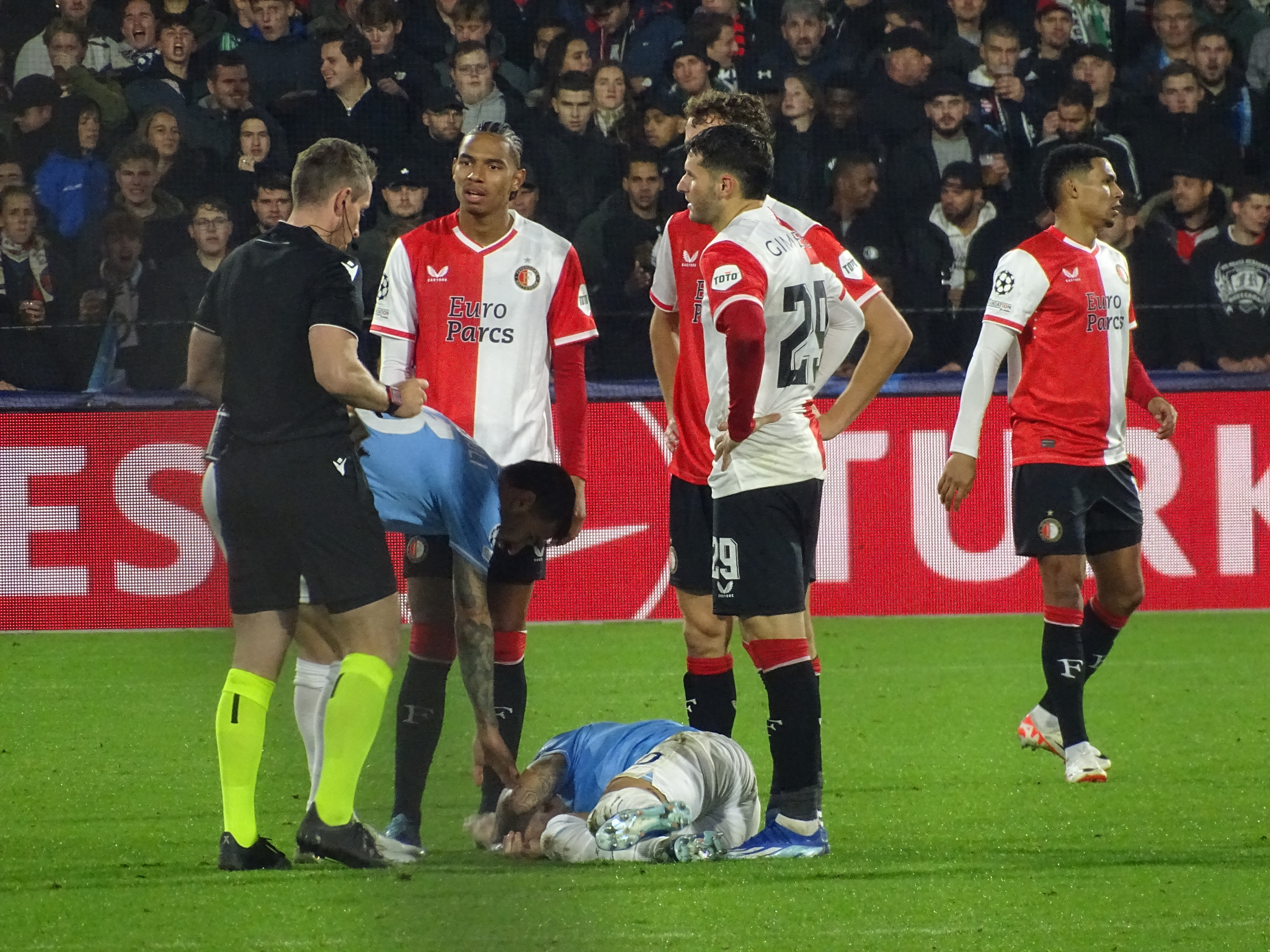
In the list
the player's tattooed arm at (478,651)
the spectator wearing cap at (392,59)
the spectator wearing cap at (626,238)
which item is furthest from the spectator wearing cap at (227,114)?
the player's tattooed arm at (478,651)

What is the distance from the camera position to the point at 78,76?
9.59 m

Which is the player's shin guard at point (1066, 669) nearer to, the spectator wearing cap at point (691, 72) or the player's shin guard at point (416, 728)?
the player's shin guard at point (416, 728)

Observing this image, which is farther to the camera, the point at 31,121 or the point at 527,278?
the point at 31,121

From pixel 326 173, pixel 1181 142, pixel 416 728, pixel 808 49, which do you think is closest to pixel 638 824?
pixel 416 728

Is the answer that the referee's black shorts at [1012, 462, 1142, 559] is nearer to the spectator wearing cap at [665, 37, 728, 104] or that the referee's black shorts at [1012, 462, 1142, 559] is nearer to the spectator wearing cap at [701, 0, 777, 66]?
the spectator wearing cap at [665, 37, 728, 104]

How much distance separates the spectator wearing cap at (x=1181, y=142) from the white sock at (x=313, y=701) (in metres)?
6.86

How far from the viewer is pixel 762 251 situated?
4.22 meters

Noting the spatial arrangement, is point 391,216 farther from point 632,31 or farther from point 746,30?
point 746,30

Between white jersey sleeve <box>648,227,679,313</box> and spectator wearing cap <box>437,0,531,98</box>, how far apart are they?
5.27 m

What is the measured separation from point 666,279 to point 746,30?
5.55 metres

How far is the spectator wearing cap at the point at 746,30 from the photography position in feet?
33.1

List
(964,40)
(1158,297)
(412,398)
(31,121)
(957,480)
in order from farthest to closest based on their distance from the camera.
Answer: (964,40) < (1158,297) < (31,121) < (957,480) < (412,398)

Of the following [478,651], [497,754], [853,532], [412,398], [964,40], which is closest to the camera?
[412,398]

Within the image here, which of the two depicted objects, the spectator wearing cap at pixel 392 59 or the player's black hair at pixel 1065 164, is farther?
the spectator wearing cap at pixel 392 59
